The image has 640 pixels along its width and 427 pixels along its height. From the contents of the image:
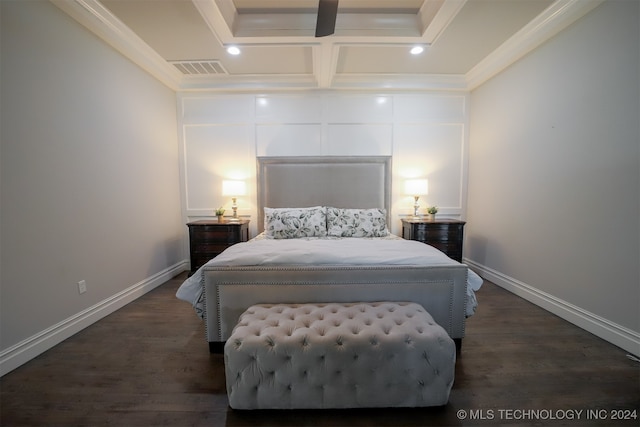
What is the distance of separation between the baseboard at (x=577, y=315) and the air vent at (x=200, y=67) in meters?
4.56

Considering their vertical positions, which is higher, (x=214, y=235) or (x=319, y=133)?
(x=319, y=133)

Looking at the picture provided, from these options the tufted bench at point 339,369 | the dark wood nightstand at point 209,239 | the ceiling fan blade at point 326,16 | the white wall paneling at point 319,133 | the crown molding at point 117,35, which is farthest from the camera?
the white wall paneling at point 319,133

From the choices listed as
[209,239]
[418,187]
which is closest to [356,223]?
[418,187]

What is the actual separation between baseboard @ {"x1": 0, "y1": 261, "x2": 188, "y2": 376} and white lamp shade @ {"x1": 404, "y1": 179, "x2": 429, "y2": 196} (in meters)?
3.72

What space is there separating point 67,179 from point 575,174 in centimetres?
458

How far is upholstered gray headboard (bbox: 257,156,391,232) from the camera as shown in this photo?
3.80m

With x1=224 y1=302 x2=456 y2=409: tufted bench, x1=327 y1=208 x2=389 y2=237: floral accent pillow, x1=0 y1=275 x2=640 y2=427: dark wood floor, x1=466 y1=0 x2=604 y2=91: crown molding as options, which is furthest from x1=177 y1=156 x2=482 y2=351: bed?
x1=466 y1=0 x2=604 y2=91: crown molding

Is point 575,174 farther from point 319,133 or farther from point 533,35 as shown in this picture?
point 319,133

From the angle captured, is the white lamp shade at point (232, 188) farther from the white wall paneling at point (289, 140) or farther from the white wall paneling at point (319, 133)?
the white wall paneling at point (289, 140)

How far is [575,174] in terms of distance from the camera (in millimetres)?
2328

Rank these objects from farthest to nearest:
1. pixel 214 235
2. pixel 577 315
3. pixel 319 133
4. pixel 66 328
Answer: pixel 319 133
pixel 214 235
pixel 577 315
pixel 66 328

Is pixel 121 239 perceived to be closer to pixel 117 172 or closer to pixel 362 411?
pixel 117 172

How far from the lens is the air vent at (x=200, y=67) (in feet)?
10.4

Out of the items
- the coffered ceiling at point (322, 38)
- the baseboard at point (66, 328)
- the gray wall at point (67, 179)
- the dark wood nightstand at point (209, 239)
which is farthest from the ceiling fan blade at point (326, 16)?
the baseboard at point (66, 328)
